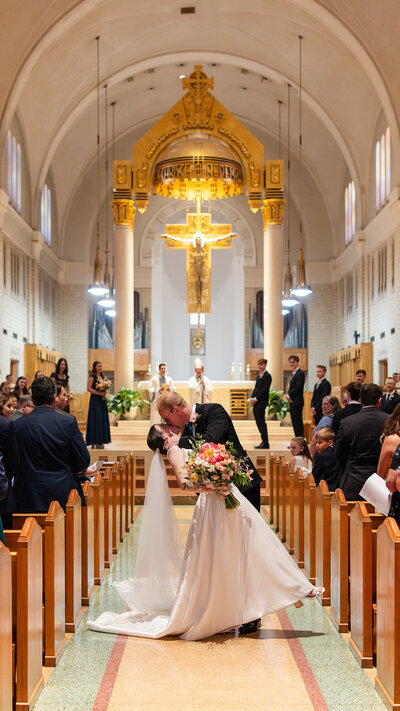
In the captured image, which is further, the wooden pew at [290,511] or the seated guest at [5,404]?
the wooden pew at [290,511]

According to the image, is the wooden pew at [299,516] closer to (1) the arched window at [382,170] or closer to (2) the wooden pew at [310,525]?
(2) the wooden pew at [310,525]

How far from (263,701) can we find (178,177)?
15.6m

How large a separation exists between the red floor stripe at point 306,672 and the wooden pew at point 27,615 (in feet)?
4.92

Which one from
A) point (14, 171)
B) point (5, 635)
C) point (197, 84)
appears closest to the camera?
point (5, 635)

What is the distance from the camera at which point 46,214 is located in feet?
86.6

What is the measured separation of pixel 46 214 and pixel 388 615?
23.6 m

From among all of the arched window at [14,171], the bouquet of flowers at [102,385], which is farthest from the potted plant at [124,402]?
the arched window at [14,171]

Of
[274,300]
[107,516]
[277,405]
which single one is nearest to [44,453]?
[107,516]

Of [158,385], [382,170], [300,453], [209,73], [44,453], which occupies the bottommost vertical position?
[300,453]

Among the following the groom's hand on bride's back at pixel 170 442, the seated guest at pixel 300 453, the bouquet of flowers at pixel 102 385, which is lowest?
the seated guest at pixel 300 453

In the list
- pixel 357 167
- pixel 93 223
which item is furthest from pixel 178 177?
pixel 93 223

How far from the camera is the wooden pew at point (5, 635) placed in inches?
150

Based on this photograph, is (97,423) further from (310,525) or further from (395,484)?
(395,484)

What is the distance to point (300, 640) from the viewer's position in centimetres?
563
